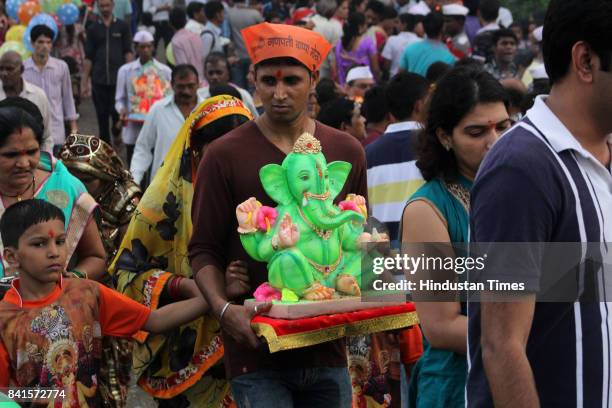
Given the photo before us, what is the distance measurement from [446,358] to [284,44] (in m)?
1.40

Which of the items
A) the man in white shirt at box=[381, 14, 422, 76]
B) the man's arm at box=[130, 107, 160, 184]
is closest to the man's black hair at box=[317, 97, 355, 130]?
the man's arm at box=[130, 107, 160, 184]

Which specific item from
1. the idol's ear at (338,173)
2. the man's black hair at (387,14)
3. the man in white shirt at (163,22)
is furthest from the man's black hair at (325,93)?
the man in white shirt at (163,22)

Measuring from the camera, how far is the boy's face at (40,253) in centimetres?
474

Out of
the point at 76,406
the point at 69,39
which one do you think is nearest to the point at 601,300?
the point at 76,406

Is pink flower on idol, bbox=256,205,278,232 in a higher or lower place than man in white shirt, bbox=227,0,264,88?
lower

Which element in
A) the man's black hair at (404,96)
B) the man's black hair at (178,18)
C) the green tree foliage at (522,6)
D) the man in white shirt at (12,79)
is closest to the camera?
the man's black hair at (404,96)

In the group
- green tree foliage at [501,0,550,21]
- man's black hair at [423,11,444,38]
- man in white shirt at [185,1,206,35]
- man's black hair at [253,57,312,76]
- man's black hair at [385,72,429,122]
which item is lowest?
man's black hair at [253,57,312,76]

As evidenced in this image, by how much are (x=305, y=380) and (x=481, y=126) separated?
1157 millimetres

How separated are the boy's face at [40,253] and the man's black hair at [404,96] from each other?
9.59ft

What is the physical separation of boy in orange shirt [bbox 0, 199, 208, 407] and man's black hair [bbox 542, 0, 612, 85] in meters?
2.45

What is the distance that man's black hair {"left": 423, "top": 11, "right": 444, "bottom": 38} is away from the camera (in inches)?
488

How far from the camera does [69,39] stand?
19812 mm

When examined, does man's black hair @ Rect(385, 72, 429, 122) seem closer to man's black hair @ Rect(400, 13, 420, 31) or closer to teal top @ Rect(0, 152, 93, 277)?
teal top @ Rect(0, 152, 93, 277)

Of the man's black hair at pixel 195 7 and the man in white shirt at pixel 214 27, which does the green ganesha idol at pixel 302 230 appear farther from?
the man's black hair at pixel 195 7
